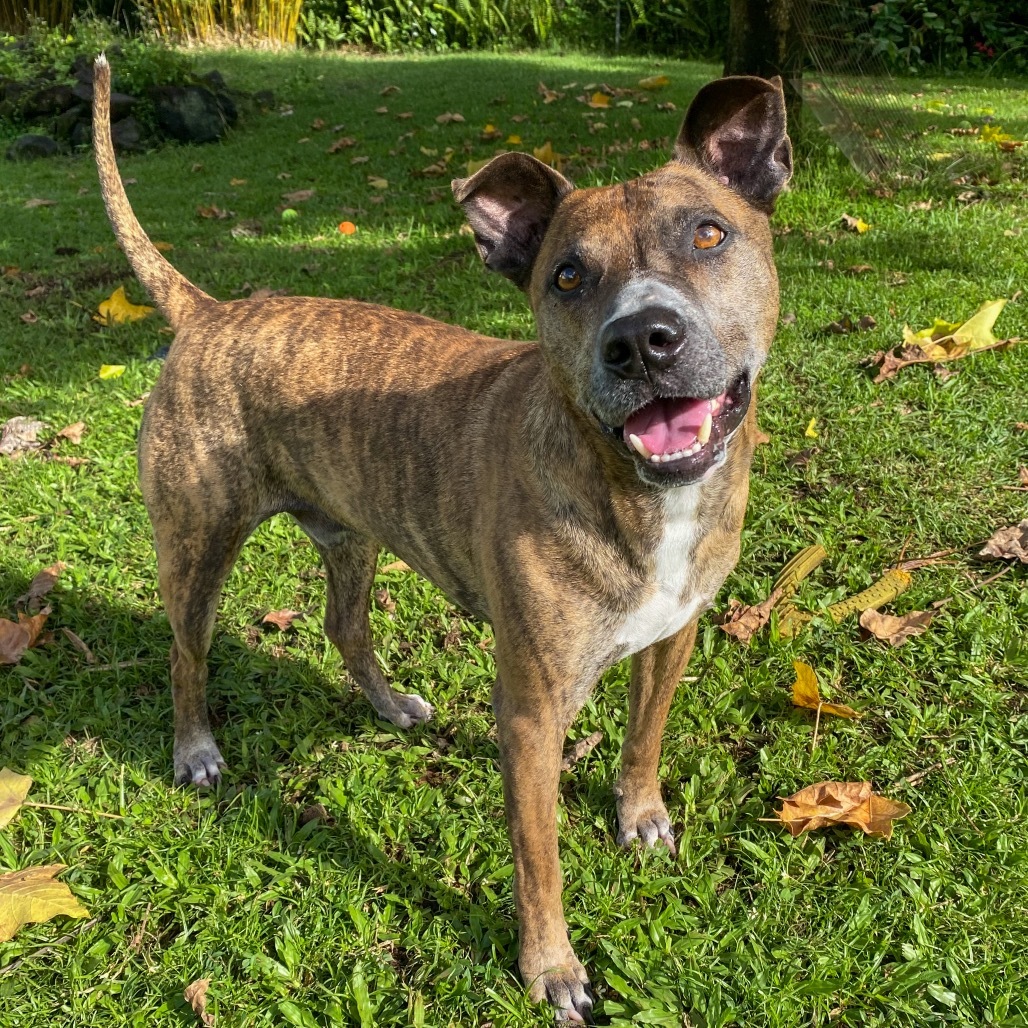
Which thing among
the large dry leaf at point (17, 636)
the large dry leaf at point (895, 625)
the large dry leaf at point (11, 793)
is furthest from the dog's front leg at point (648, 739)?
the large dry leaf at point (17, 636)

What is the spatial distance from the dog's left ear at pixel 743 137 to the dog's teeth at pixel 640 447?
1.04 meters

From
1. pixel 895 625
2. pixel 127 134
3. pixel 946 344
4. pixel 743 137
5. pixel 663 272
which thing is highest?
pixel 743 137

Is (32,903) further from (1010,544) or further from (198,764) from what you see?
(1010,544)

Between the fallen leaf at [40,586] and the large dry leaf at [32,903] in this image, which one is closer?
the large dry leaf at [32,903]

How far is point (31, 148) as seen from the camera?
11.6 m

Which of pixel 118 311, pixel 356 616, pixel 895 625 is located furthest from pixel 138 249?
pixel 118 311

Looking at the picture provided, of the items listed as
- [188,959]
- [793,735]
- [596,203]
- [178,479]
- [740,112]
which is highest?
[740,112]

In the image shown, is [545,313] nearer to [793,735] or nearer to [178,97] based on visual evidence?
[793,735]

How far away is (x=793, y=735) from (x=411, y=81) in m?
13.3

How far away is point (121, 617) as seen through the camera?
4008 mm

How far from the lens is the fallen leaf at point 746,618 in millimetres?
3559

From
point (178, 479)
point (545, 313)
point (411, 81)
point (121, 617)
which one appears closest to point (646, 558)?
point (545, 313)

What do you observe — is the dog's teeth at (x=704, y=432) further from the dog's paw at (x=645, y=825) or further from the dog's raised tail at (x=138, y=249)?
the dog's raised tail at (x=138, y=249)

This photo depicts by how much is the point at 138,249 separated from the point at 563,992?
2969mm
